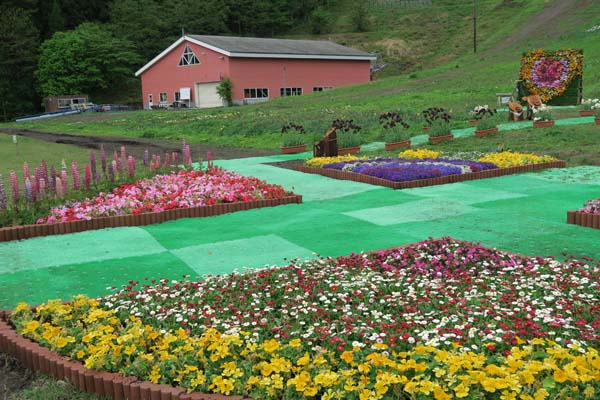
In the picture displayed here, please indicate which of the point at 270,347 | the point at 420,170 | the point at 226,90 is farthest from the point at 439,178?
the point at 226,90

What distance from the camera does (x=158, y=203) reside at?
10.7 meters

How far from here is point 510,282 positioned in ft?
21.0

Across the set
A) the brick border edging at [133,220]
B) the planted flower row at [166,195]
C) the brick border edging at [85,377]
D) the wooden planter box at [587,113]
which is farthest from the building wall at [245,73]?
the brick border edging at [85,377]

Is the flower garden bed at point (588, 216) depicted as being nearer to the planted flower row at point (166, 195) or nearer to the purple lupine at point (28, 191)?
the planted flower row at point (166, 195)

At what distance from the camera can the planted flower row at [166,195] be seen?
10086mm

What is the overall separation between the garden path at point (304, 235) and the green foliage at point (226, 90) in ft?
133

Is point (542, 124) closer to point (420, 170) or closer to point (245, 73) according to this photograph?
point (420, 170)

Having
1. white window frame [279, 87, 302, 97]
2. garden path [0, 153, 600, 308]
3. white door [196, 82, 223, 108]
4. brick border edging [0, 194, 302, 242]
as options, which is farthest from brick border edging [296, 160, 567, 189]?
white window frame [279, 87, 302, 97]

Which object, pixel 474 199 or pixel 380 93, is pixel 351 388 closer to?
pixel 474 199

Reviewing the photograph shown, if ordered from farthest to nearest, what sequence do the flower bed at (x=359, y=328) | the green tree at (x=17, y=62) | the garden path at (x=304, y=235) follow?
the green tree at (x=17, y=62) < the garden path at (x=304, y=235) < the flower bed at (x=359, y=328)

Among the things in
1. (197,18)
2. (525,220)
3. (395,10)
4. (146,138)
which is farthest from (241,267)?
(395,10)

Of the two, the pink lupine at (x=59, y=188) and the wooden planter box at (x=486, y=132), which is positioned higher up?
the wooden planter box at (x=486, y=132)

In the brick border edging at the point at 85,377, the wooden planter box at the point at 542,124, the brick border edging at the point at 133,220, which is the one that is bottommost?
the brick border edging at the point at 85,377

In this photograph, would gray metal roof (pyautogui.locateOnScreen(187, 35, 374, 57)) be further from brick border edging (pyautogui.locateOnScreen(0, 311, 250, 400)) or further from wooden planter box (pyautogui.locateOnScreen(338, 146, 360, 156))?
brick border edging (pyautogui.locateOnScreen(0, 311, 250, 400))
